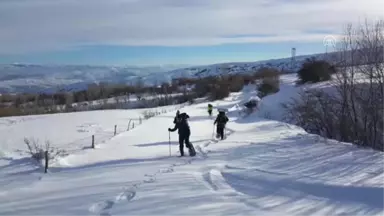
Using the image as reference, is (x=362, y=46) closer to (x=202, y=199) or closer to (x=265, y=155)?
(x=265, y=155)

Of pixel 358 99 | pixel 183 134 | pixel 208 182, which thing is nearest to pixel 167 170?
pixel 208 182

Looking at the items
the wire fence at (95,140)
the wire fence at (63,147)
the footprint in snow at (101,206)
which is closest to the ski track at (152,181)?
the footprint in snow at (101,206)

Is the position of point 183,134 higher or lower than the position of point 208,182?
higher

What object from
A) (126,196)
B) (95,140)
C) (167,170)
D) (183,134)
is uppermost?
(183,134)

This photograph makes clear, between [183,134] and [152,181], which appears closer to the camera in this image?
[152,181]

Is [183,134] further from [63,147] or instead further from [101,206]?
[63,147]

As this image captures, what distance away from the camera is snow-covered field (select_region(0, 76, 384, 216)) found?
33.6 feet

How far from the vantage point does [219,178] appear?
13359 millimetres

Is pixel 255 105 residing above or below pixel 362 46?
below

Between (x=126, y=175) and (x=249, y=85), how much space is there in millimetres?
97023

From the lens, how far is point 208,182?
12734 mm

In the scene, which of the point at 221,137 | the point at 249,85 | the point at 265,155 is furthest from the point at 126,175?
the point at 249,85

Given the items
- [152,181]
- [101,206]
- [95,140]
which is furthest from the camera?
[95,140]

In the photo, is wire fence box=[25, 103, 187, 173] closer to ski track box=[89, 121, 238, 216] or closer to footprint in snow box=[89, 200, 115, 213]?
ski track box=[89, 121, 238, 216]
